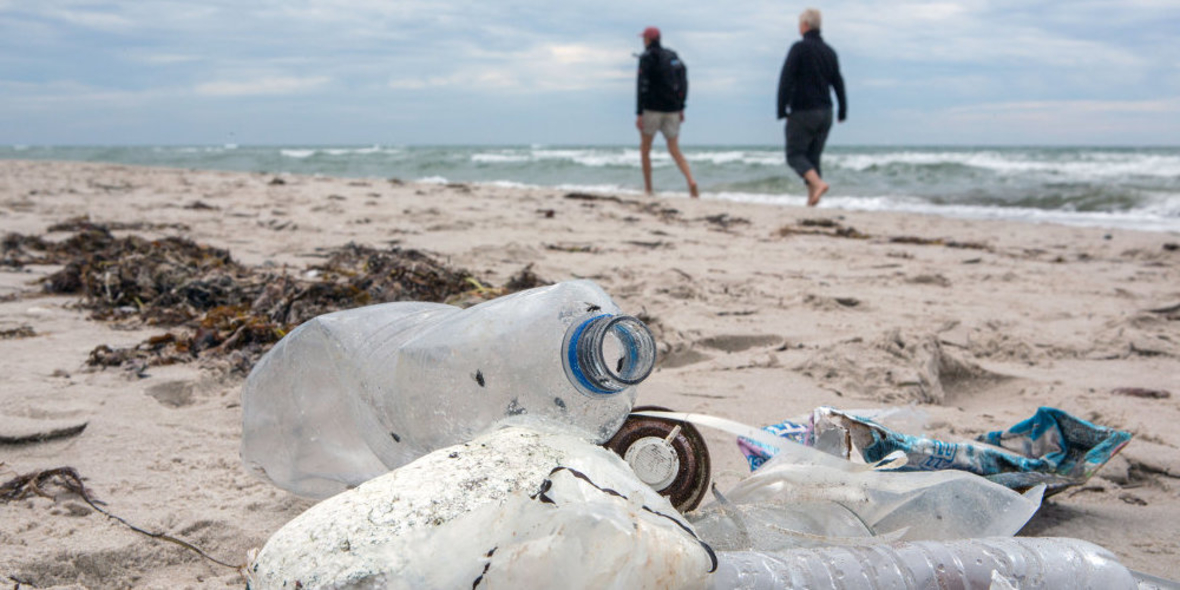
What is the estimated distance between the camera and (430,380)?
4.53 feet

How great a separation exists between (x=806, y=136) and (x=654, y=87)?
1.79 m

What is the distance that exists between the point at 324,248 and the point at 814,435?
3590mm

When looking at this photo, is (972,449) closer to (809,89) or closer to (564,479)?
(564,479)

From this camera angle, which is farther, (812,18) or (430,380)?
(812,18)

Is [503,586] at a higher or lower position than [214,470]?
higher

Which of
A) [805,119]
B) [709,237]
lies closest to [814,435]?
[709,237]

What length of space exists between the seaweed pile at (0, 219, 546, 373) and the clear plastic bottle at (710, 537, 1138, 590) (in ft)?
5.62

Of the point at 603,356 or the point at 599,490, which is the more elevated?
the point at 603,356

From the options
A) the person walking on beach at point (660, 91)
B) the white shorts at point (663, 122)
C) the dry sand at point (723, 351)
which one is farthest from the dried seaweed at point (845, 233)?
the white shorts at point (663, 122)

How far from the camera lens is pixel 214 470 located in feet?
5.77

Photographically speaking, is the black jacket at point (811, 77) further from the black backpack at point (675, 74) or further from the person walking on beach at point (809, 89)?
the black backpack at point (675, 74)

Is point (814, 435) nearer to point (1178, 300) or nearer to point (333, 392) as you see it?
point (333, 392)

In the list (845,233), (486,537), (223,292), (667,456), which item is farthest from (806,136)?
(486,537)

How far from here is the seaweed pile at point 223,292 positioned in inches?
99.5
